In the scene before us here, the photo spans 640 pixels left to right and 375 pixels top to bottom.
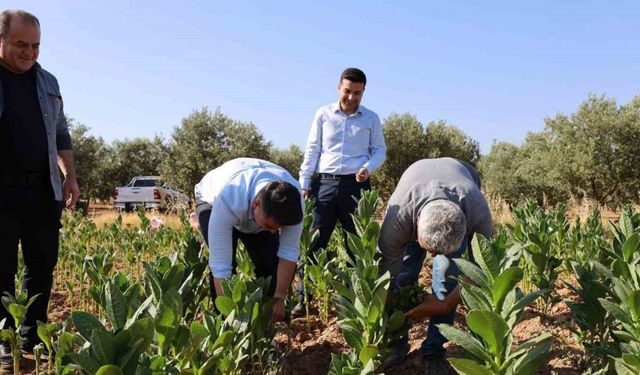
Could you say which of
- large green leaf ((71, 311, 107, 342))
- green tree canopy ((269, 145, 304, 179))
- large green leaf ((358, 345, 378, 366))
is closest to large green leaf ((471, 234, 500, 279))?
large green leaf ((358, 345, 378, 366))

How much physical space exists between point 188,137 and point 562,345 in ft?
87.7

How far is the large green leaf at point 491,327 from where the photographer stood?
6.77 ft

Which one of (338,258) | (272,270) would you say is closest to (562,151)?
(338,258)

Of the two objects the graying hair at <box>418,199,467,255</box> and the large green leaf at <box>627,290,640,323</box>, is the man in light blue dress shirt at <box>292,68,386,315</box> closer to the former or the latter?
the graying hair at <box>418,199,467,255</box>

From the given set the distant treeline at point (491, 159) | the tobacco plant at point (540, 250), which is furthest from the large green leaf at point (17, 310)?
the distant treeline at point (491, 159)

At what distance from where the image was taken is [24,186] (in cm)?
360

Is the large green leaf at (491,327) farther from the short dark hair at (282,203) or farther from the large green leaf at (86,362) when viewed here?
the large green leaf at (86,362)

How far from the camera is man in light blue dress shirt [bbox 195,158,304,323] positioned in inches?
117

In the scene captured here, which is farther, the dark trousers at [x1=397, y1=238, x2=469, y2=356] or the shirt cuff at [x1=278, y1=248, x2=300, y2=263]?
the shirt cuff at [x1=278, y1=248, x2=300, y2=263]

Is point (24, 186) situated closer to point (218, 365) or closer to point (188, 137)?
point (218, 365)

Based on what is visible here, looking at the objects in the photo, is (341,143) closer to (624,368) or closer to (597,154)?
(624,368)

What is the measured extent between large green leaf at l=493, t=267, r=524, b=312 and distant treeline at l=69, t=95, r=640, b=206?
15.4 m

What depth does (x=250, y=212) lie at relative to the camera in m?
3.34

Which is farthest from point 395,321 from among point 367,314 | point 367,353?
point 367,353
